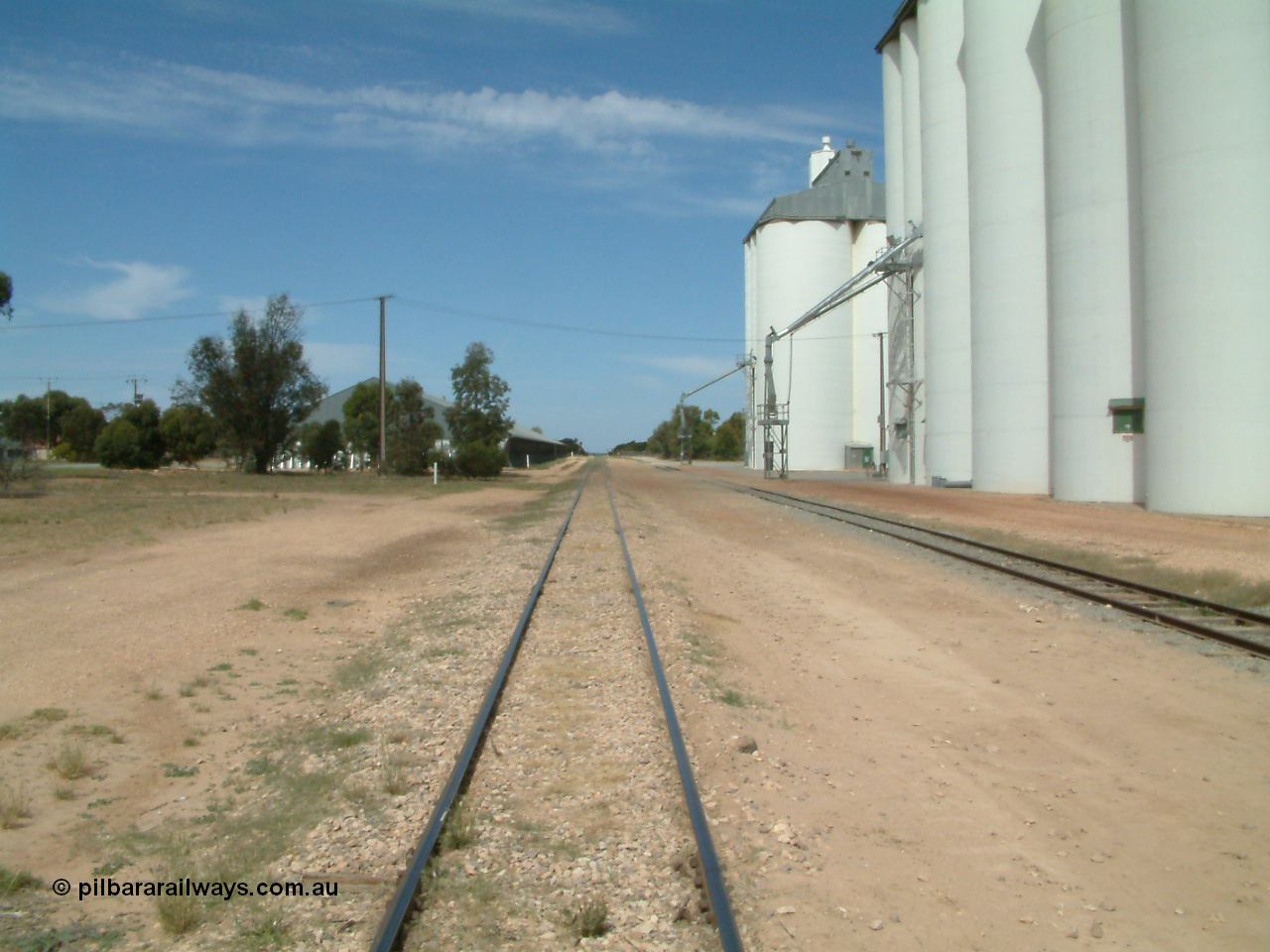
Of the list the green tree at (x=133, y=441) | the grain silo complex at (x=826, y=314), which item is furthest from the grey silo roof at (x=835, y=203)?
the green tree at (x=133, y=441)

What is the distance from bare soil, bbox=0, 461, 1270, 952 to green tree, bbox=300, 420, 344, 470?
2219 inches

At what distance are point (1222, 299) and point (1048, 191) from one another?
8.42 metres

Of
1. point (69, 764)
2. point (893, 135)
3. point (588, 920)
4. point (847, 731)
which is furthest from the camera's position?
point (893, 135)

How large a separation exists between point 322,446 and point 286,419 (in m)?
8.10

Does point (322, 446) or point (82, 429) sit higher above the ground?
point (82, 429)

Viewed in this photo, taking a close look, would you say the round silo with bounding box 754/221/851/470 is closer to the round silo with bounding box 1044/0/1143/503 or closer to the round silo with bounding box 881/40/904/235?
the round silo with bounding box 881/40/904/235

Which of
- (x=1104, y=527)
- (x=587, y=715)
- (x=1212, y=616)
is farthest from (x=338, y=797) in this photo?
(x=1104, y=527)

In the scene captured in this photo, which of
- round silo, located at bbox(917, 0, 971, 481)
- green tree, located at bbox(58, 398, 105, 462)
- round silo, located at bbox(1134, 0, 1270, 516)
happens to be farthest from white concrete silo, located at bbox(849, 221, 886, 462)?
green tree, located at bbox(58, 398, 105, 462)

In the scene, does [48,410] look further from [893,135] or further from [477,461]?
[893,135]

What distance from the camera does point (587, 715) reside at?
750 centimetres

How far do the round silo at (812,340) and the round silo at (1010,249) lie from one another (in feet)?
112

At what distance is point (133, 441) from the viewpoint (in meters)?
72.2

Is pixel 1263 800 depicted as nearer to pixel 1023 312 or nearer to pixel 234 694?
pixel 234 694

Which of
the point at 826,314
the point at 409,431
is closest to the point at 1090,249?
the point at 409,431
